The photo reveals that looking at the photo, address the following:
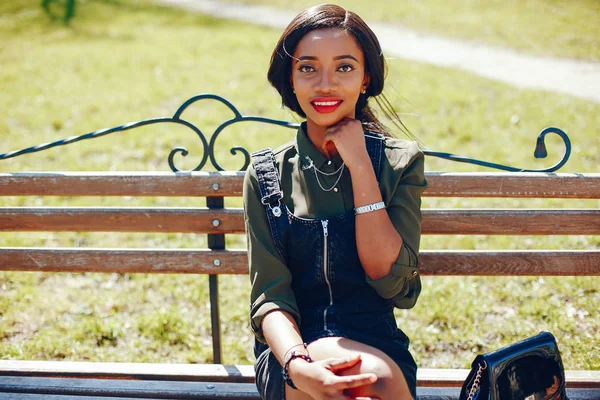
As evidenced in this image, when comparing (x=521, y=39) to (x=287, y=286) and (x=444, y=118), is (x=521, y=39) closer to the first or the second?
(x=444, y=118)

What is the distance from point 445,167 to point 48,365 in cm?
397

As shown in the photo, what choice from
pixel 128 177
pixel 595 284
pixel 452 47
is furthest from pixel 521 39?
pixel 128 177

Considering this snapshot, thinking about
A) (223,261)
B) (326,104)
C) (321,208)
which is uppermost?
(326,104)

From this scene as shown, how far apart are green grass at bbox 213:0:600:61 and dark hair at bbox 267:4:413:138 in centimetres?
805

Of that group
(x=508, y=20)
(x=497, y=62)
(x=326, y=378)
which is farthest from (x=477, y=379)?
(x=508, y=20)

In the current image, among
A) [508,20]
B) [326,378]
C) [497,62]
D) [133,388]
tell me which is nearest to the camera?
[326,378]

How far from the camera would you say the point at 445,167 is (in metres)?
5.83

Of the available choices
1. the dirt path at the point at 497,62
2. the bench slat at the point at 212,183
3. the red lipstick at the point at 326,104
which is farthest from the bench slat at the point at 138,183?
the dirt path at the point at 497,62

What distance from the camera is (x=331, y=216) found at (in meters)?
2.17

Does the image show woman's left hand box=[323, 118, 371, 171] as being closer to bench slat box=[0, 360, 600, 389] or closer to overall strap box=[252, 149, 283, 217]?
overall strap box=[252, 149, 283, 217]

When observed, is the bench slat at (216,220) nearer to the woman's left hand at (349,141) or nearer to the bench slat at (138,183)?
the bench slat at (138,183)

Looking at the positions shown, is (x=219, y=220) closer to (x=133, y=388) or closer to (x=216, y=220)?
(x=216, y=220)

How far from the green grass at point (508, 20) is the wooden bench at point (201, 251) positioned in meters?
7.65

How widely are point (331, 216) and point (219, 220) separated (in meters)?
0.64
